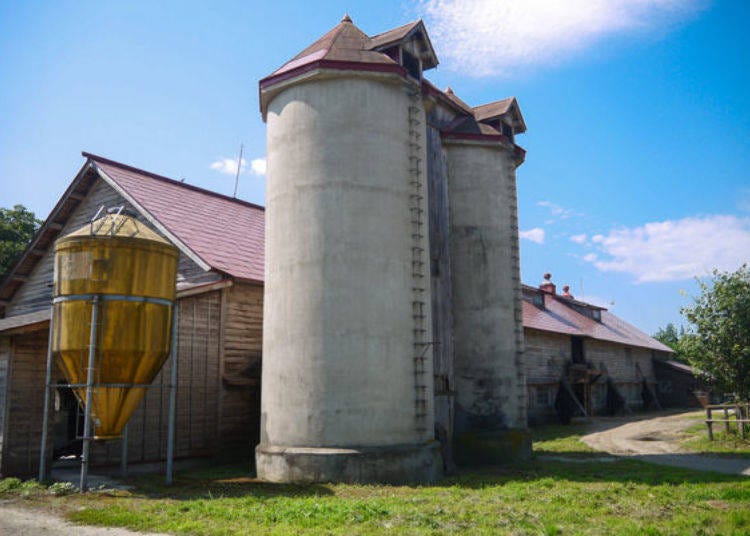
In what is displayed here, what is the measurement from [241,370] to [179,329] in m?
2.39

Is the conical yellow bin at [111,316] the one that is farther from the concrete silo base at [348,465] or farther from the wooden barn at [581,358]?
the wooden barn at [581,358]

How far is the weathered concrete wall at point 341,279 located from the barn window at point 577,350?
86.2 feet

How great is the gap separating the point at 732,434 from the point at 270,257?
55.1ft

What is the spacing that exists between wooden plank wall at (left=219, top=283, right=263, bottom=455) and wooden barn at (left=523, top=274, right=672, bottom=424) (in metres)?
13.4

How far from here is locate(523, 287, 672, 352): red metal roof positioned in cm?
3581

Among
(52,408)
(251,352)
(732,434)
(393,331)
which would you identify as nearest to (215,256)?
(251,352)

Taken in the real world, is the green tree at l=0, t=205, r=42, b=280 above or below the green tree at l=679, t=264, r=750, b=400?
above

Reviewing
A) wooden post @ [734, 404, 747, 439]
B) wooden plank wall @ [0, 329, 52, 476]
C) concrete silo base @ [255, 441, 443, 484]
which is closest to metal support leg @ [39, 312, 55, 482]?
wooden plank wall @ [0, 329, 52, 476]

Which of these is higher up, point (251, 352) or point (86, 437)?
point (251, 352)

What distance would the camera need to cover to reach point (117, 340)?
40.5 ft

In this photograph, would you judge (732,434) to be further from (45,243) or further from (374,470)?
(45,243)

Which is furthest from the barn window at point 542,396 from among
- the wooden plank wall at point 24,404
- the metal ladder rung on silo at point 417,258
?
the wooden plank wall at point 24,404

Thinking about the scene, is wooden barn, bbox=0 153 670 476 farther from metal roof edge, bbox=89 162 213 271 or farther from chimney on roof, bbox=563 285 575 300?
chimney on roof, bbox=563 285 575 300

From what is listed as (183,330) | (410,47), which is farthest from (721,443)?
(183,330)
